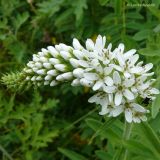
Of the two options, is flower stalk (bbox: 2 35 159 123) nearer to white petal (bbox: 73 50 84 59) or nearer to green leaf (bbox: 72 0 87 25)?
white petal (bbox: 73 50 84 59)

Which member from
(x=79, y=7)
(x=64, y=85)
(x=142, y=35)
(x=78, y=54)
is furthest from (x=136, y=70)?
(x=64, y=85)

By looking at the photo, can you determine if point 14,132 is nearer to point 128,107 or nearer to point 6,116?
point 6,116

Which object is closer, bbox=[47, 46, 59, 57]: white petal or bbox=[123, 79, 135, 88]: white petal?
bbox=[123, 79, 135, 88]: white petal

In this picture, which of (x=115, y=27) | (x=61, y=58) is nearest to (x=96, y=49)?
(x=61, y=58)

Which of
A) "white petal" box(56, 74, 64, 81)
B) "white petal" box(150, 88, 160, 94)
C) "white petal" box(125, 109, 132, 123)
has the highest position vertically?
"white petal" box(56, 74, 64, 81)

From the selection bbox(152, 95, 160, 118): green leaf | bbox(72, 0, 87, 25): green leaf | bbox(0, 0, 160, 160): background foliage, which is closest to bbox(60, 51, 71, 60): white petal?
bbox(152, 95, 160, 118): green leaf
